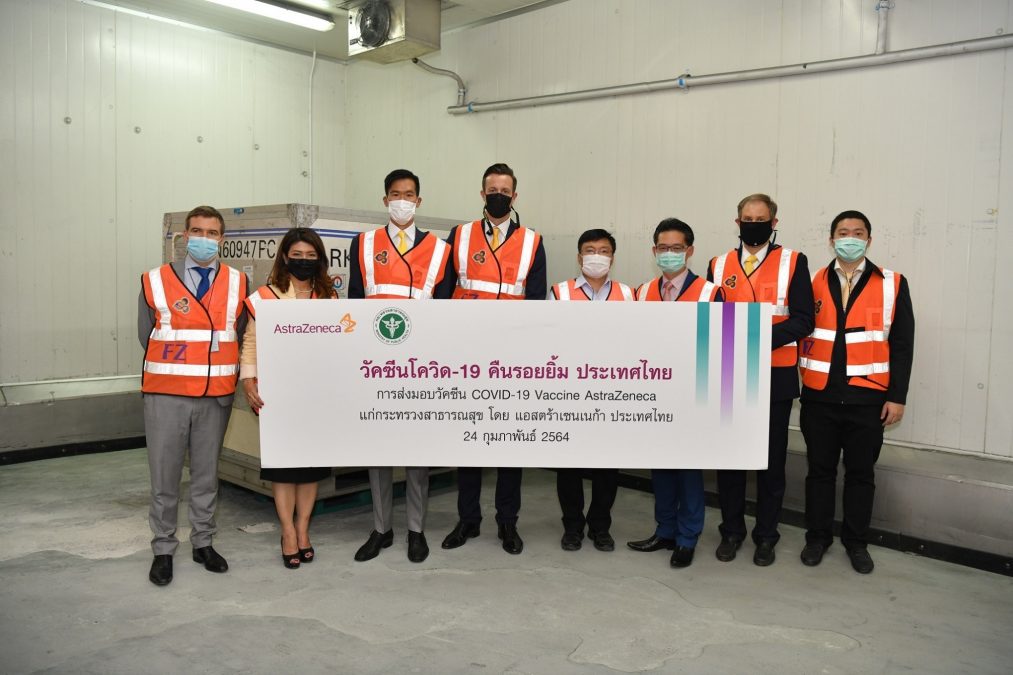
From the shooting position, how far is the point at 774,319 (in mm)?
3766

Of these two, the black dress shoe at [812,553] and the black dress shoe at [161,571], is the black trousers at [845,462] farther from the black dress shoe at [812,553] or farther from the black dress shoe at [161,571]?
the black dress shoe at [161,571]

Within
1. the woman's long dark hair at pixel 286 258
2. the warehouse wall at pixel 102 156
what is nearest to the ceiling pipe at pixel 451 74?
the warehouse wall at pixel 102 156

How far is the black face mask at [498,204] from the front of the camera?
3.87 metres

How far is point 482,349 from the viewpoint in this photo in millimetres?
3504

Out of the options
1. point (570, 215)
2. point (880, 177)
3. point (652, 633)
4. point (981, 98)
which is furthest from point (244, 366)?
point (981, 98)

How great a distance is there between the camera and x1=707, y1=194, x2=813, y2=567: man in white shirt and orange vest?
374cm

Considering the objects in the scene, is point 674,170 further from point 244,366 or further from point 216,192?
point 216,192

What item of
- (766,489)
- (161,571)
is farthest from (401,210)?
(766,489)

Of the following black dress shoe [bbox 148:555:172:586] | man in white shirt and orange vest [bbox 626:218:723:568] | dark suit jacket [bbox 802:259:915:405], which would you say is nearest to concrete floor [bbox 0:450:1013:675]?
black dress shoe [bbox 148:555:172:586]

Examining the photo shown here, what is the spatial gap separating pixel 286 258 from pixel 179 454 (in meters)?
1.01

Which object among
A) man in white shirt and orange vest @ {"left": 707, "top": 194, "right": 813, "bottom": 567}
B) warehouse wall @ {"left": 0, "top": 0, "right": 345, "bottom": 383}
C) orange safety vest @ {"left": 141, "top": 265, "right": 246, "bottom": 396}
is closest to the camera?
orange safety vest @ {"left": 141, "top": 265, "right": 246, "bottom": 396}

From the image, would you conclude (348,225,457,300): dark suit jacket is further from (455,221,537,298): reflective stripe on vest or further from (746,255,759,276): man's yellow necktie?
(746,255,759,276): man's yellow necktie

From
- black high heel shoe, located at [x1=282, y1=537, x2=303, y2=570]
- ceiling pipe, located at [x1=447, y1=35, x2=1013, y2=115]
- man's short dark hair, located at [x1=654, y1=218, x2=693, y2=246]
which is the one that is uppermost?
ceiling pipe, located at [x1=447, y1=35, x2=1013, y2=115]

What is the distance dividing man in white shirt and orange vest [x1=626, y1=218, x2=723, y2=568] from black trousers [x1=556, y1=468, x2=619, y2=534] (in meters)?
0.22
